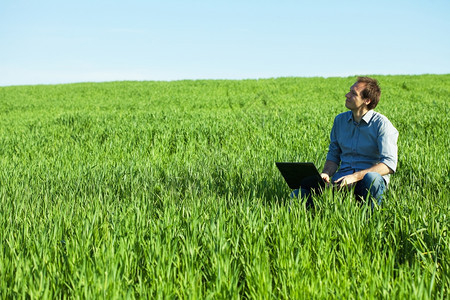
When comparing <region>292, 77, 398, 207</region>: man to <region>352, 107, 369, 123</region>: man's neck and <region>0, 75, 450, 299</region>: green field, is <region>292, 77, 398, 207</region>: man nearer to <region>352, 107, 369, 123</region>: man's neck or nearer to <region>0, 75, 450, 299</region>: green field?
<region>352, 107, 369, 123</region>: man's neck

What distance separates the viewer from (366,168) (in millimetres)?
3912

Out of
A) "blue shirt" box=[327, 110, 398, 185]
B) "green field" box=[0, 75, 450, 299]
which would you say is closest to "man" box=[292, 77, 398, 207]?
"blue shirt" box=[327, 110, 398, 185]

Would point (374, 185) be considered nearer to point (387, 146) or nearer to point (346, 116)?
point (387, 146)

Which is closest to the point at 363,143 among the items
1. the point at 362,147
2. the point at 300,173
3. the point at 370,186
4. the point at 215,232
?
the point at 362,147

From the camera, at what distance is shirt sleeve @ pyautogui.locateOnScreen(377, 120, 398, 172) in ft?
11.7

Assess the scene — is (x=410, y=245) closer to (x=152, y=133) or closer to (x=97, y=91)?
(x=152, y=133)

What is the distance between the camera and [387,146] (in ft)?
11.7

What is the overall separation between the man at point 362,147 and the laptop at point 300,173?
5 cm

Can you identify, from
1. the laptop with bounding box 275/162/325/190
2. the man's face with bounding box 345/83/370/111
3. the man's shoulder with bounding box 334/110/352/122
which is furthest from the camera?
the man's shoulder with bounding box 334/110/352/122

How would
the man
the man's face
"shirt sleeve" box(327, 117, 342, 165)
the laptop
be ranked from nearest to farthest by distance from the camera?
the laptop → the man → the man's face → "shirt sleeve" box(327, 117, 342, 165)

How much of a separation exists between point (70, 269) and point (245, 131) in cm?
680

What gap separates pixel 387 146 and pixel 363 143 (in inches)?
12.9

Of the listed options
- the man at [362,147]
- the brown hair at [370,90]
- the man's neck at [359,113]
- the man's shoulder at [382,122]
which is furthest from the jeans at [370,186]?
the brown hair at [370,90]

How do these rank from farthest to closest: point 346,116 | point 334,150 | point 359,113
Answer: point 334,150 → point 346,116 → point 359,113
